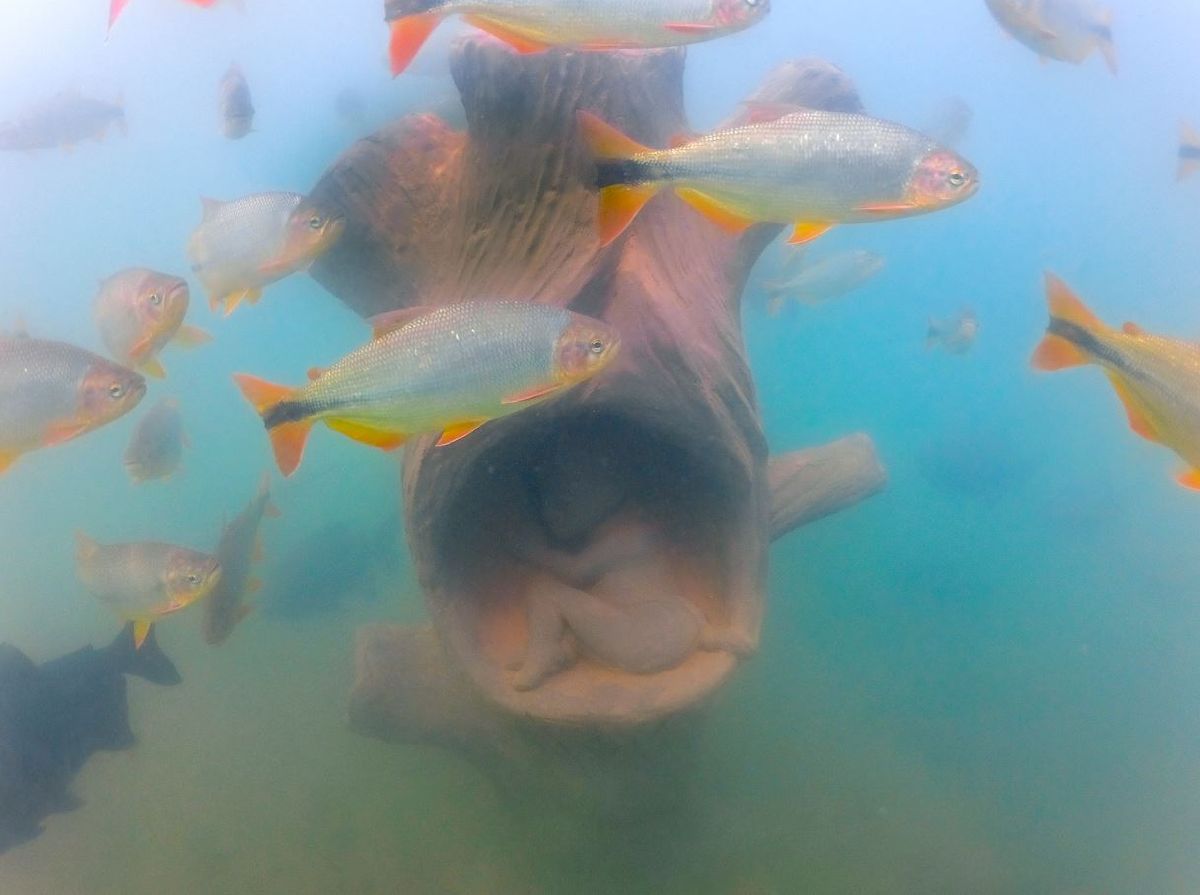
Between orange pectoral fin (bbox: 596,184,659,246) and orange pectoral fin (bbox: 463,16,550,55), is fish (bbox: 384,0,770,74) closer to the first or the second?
orange pectoral fin (bbox: 463,16,550,55)

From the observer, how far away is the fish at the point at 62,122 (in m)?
9.38

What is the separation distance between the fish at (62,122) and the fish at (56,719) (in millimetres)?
7886

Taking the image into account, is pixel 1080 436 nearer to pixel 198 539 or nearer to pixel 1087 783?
pixel 1087 783

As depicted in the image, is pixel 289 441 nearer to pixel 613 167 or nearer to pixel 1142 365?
pixel 613 167

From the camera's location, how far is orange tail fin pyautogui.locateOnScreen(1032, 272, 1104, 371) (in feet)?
7.97

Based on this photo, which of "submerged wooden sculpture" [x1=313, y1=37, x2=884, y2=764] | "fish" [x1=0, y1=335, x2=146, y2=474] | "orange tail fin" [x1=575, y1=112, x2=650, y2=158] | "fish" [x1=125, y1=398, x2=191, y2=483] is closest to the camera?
"orange tail fin" [x1=575, y1=112, x2=650, y2=158]

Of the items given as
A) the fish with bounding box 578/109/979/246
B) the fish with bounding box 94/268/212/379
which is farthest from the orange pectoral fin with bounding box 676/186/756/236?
the fish with bounding box 94/268/212/379

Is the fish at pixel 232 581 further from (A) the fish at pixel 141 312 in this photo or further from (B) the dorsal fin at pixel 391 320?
(B) the dorsal fin at pixel 391 320

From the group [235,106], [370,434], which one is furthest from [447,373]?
[235,106]

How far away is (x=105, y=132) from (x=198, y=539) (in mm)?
7420

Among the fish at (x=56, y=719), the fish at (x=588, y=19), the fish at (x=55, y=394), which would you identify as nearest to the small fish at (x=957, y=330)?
the fish at (x=588, y=19)

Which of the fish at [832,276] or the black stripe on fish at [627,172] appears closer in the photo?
the black stripe on fish at [627,172]

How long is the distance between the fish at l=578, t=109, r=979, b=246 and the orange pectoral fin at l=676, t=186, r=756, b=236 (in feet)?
0.05

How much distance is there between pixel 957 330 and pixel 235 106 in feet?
27.6
